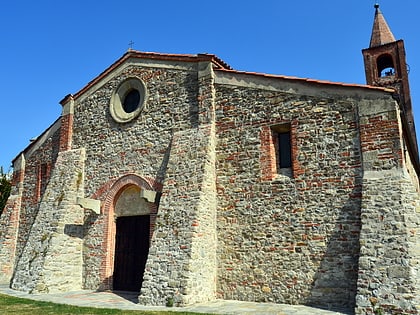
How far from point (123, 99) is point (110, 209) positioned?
4.08m

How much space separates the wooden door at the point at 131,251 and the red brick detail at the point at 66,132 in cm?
414

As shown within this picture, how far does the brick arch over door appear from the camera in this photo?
11.9 metres

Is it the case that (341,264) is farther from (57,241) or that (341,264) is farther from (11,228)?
(11,228)

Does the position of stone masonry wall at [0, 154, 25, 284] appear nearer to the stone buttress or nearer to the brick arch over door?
the brick arch over door

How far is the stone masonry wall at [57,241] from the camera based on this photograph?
1186 centimetres

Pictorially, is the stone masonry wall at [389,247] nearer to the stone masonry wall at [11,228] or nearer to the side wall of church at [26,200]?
the side wall of church at [26,200]

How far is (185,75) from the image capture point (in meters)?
12.1

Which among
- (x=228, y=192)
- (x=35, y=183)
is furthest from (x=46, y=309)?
(x=35, y=183)

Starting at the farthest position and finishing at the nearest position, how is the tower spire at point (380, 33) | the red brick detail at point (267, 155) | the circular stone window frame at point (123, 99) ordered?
the tower spire at point (380, 33) < the circular stone window frame at point (123, 99) < the red brick detail at point (267, 155)

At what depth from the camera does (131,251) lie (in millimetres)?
Answer: 11883

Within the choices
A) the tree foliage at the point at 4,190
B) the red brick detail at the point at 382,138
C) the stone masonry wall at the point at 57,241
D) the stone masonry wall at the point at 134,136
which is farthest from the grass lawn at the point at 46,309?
the tree foliage at the point at 4,190

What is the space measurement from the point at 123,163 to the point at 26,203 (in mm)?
6193

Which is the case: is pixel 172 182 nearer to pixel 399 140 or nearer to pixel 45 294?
pixel 45 294

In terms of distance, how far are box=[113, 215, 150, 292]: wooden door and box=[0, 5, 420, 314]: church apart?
0.04 meters
